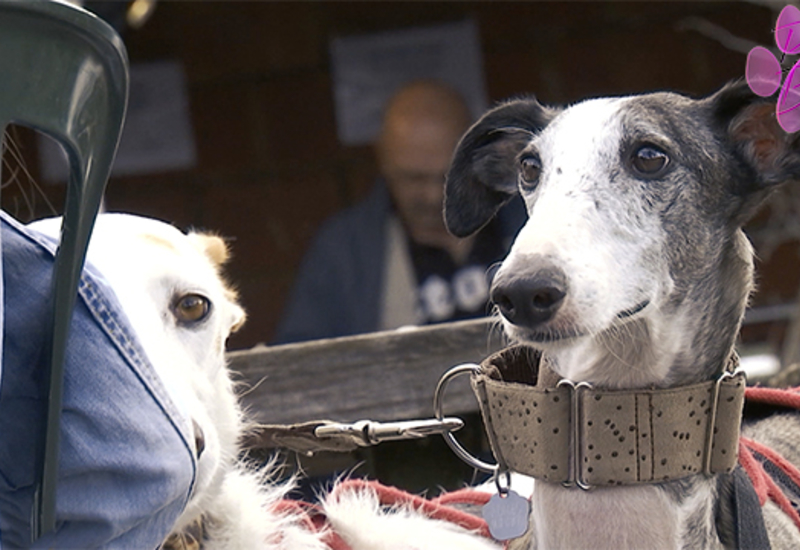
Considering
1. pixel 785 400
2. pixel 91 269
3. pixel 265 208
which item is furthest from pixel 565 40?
pixel 91 269

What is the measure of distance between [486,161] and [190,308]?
464 mm

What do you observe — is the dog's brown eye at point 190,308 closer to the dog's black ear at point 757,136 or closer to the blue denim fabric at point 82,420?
the blue denim fabric at point 82,420

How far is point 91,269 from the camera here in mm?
867

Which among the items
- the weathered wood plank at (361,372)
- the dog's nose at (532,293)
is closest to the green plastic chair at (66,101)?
the dog's nose at (532,293)

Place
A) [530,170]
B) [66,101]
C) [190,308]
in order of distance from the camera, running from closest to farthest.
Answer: [66,101], [530,170], [190,308]

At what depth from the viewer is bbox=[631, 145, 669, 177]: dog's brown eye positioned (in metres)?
1.16

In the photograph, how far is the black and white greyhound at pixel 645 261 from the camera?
1.08m

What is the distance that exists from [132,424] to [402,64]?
3.58 metres

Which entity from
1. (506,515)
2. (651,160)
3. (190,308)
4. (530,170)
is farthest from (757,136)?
(190,308)

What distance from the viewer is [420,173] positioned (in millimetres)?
3377

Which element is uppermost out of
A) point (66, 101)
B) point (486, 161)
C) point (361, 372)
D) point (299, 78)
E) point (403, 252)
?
point (66, 101)

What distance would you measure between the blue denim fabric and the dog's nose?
378mm

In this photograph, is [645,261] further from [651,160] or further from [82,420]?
[82,420]

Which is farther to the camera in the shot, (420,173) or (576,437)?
(420,173)
